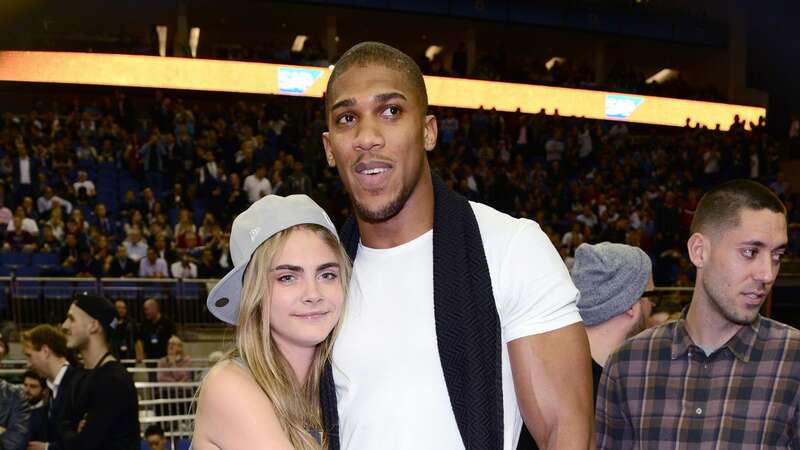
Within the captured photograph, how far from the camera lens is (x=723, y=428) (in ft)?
8.50

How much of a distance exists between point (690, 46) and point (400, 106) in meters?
29.3

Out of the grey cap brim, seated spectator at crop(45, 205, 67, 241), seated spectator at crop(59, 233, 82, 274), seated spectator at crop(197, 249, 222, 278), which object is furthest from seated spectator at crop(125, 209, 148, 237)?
the grey cap brim

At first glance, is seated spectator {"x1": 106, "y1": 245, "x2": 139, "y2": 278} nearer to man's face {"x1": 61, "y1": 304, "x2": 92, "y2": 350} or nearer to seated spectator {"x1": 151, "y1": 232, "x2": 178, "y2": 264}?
seated spectator {"x1": 151, "y1": 232, "x2": 178, "y2": 264}

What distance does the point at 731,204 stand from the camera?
2730 mm

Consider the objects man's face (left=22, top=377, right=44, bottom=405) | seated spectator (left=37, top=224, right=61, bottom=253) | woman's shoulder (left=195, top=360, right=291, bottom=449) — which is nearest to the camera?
woman's shoulder (left=195, top=360, right=291, bottom=449)

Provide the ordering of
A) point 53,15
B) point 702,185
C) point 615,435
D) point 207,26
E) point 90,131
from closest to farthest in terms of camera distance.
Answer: point 615,435
point 90,131
point 702,185
point 53,15
point 207,26

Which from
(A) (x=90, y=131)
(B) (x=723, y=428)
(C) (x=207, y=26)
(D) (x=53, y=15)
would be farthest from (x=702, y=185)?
(B) (x=723, y=428)

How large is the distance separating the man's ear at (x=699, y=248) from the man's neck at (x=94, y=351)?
3.33m

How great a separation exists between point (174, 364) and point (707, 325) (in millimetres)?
7178

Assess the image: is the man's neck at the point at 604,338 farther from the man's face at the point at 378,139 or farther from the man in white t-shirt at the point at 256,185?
the man in white t-shirt at the point at 256,185

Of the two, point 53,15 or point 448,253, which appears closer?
point 448,253

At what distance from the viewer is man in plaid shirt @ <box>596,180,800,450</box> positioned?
257 cm

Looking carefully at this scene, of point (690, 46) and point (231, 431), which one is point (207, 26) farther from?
point (231, 431)

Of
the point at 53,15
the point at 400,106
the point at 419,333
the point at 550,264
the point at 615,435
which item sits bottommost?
the point at 615,435
